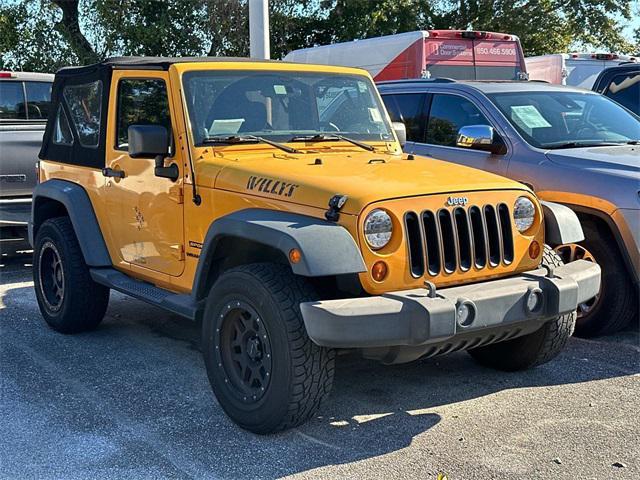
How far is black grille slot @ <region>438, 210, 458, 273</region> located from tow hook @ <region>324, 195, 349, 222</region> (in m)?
0.53

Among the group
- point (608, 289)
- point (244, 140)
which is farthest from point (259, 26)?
point (608, 289)

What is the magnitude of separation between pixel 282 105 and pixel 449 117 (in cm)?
250

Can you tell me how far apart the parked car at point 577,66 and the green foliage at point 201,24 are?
5.56 metres

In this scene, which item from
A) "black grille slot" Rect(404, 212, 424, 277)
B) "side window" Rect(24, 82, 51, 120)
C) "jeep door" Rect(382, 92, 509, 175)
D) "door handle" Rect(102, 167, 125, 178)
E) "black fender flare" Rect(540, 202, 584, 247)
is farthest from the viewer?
"side window" Rect(24, 82, 51, 120)

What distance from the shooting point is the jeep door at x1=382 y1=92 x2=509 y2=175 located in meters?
6.59

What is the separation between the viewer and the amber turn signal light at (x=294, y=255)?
11.8 ft

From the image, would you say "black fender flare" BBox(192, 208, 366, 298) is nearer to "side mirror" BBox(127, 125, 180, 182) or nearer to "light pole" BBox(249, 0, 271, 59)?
"side mirror" BBox(127, 125, 180, 182)

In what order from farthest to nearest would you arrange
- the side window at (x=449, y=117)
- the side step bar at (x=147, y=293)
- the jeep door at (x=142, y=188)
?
the side window at (x=449, y=117), the jeep door at (x=142, y=188), the side step bar at (x=147, y=293)

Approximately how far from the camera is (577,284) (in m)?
4.14

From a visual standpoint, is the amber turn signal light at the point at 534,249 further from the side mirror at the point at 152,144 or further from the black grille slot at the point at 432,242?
the side mirror at the point at 152,144

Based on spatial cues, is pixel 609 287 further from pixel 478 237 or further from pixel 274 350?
pixel 274 350

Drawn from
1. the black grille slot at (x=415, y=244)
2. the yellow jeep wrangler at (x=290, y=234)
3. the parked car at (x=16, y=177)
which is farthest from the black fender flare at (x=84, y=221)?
the black grille slot at (x=415, y=244)

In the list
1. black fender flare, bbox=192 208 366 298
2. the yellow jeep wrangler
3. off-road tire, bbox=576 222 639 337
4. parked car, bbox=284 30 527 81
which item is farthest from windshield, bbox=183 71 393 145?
parked car, bbox=284 30 527 81

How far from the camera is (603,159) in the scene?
5.75 meters
